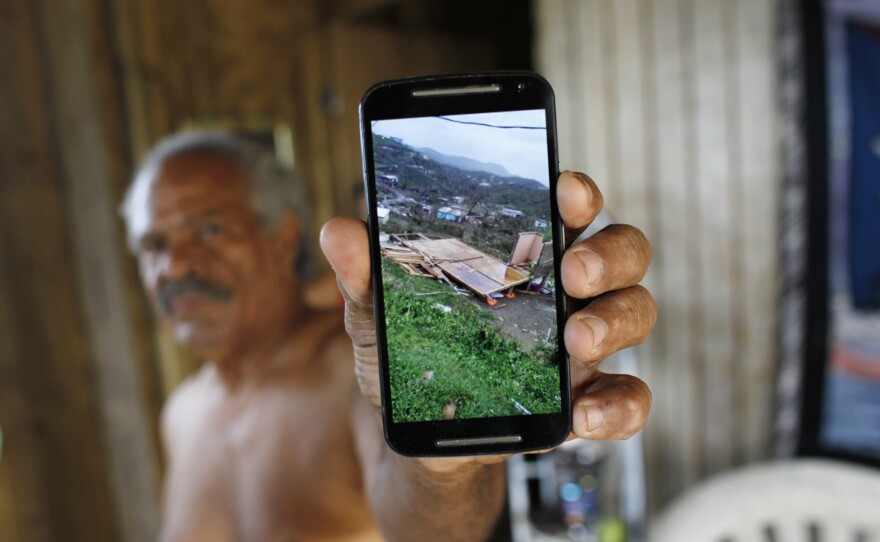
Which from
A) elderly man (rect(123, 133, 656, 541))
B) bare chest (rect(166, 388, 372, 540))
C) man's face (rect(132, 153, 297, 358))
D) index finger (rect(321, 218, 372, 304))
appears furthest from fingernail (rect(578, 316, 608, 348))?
man's face (rect(132, 153, 297, 358))

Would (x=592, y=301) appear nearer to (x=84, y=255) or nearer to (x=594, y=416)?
(x=594, y=416)

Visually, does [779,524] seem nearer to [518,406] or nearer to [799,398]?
[799,398]

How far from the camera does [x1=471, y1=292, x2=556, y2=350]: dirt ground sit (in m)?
0.28

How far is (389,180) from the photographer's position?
0.95ft

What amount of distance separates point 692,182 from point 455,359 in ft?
3.58

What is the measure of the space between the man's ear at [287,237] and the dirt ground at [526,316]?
2.07 ft

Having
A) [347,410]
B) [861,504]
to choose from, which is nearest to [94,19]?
[347,410]

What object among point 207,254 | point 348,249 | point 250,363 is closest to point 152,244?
point 207,254

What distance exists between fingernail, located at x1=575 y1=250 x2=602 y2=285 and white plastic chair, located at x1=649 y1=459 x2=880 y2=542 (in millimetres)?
699

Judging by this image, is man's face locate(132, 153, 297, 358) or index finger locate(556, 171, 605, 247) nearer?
index finger locate(556, 171, 605, 247)

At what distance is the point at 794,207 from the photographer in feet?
3.64

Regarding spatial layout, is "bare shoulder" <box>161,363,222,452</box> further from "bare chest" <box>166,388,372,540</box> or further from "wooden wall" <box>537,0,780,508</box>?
"wooden wall" <box>537,0,780,508</box>

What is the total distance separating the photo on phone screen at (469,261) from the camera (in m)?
0.28

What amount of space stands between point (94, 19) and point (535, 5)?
1.02 m
